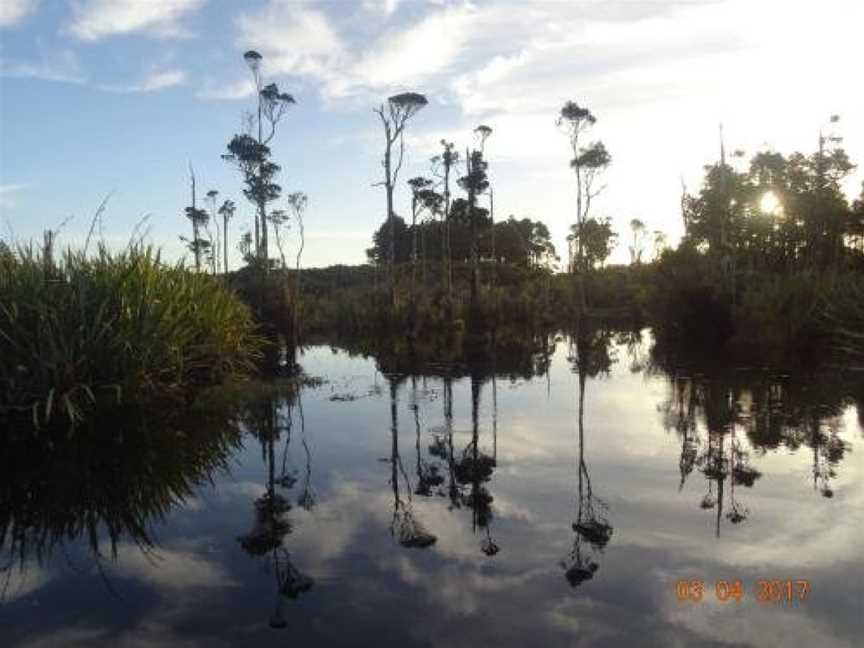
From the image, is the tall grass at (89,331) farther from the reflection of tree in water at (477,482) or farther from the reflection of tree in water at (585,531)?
the reflection of tree in water at (585,531)

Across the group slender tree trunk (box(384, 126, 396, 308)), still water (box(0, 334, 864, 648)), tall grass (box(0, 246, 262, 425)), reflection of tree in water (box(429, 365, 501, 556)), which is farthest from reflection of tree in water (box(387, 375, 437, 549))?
slender tree trunk (box(384, 126, 396, 308))

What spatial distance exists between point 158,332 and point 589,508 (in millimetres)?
5675

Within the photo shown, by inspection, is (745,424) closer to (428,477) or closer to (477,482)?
(477,482)

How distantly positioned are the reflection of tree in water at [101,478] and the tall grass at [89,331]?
0.36 m

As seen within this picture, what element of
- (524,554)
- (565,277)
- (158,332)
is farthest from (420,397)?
(565,277)

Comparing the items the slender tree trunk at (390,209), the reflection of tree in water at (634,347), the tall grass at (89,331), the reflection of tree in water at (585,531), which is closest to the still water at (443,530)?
the reflection of tree in water at (585,531)

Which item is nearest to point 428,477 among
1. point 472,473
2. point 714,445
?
point 472,473

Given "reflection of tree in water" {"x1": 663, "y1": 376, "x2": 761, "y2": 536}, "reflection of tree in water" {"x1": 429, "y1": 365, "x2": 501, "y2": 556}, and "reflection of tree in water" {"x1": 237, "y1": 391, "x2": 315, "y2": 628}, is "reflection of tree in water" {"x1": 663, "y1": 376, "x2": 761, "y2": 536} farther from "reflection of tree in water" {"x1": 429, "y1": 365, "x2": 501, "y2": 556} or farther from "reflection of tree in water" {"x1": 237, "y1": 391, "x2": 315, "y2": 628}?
"reflection of tree in water" {"x1": 237, "y1": 391, "x2": 315, "y2": 628}

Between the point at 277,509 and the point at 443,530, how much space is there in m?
1.55

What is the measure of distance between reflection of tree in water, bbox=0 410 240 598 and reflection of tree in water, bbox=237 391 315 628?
513 millimetres

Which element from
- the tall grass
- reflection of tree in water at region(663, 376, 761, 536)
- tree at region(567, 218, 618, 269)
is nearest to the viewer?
reflection of tree in water at region(663, 376, 761, 536)

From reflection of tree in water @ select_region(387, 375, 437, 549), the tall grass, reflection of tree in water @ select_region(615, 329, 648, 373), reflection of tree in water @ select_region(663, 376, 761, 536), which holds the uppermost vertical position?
the tall grass

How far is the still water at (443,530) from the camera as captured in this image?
4195 mm

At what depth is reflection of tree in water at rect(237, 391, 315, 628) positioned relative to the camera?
4777 millimetres
